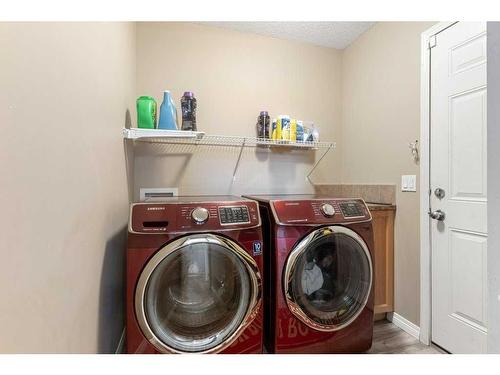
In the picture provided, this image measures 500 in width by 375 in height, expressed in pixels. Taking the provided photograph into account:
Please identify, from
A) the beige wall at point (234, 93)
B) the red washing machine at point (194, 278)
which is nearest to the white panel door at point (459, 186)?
the beige wall at point (234, 93)

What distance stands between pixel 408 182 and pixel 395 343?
3.66 feet

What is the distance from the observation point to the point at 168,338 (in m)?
1.18

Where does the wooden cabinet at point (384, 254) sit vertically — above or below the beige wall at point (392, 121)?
below

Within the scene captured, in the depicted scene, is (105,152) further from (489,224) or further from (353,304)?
(353,304)

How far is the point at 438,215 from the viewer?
1569mm

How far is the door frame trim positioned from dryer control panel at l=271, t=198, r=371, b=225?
1.57 ft

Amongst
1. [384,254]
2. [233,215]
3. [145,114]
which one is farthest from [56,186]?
[384,254]

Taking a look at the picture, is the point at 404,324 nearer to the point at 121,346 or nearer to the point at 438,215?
the point at 438,215

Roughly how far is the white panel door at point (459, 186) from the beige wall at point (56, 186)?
1948mm

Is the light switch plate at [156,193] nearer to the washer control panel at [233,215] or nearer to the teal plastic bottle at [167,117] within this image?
the teal plastic bottle at [167,117]

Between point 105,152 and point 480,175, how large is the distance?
1990mm

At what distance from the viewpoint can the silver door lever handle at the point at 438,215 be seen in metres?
1.55

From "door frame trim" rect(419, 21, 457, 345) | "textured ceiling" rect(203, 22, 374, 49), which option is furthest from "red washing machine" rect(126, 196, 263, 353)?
"textured ceiling" rect(203, 22, 374, 49)
